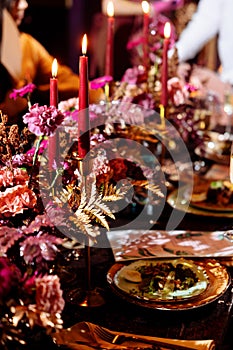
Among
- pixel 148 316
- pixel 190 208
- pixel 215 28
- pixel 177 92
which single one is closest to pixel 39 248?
pixel 148 316

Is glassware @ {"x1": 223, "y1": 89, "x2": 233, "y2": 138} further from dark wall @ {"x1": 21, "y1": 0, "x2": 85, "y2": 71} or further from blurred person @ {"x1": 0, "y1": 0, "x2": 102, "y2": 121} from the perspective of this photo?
dark wall @ {"x1": 21, "y1": 0, "x2": 85, "y2": 71}

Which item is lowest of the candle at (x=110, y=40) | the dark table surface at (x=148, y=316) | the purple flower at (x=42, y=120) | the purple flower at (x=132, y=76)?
the dark table surface at (x=148, y=316)

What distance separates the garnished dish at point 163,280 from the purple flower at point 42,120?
34 cm

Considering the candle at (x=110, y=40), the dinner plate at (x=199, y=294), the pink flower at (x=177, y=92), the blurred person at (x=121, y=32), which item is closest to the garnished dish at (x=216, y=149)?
the pink flower at (x=177, y=92)

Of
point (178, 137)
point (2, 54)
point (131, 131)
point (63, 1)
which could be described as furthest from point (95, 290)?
point (63, 1)

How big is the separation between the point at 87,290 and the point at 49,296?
352 mm

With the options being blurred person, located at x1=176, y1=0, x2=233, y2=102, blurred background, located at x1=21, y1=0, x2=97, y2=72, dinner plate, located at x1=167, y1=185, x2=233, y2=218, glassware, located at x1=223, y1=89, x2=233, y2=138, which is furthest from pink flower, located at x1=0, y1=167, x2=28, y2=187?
blurred background, located at x1=21, y1=0, x2=97, y2=72

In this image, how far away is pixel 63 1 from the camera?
18.4 feet

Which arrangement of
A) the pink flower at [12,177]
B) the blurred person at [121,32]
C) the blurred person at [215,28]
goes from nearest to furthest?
1. the pink flower at [12,177]
2. the blurred person at [215,28]
3. the blurred person at [121,32]

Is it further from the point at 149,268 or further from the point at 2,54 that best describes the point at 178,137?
the point at 2,54

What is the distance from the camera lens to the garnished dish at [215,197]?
1526 mm

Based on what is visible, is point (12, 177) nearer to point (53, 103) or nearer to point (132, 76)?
point (53, 103)

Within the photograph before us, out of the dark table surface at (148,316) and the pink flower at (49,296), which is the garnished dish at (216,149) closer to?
the dark table surface at (148,316)

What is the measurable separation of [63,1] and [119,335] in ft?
16.8
